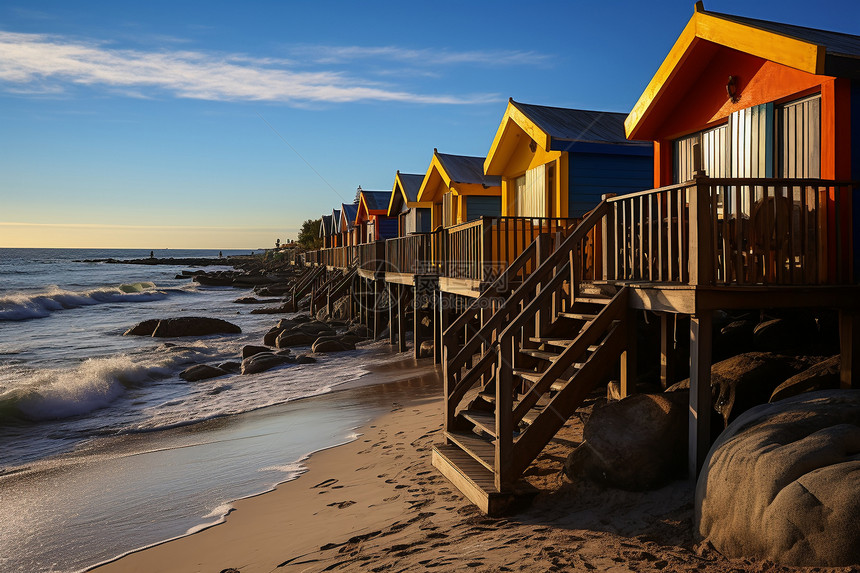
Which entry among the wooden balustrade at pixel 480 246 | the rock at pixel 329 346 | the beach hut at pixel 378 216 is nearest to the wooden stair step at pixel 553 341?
the wooden balustrade at pixel 480 246

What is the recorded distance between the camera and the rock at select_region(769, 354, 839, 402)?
6.65 meters

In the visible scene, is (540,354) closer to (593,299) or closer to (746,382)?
(593,299)

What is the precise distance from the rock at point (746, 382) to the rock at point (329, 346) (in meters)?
13.5

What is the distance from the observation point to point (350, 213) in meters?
44.9

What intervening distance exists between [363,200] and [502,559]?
31.7 m

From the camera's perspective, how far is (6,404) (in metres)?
12.5

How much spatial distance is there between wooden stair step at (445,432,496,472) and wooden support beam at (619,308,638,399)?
5.54 feet

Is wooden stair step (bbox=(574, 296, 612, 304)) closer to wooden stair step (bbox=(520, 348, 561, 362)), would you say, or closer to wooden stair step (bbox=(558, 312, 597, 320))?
wooden stair step (bbox=(558, 312, 597, 320))

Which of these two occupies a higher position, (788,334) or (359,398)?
(788,334)

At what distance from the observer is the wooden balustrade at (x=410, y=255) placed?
16594 millimetres

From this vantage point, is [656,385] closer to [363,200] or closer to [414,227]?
[414,227]

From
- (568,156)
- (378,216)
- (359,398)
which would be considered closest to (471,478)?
(359,398)

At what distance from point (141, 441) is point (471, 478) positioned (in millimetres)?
6599

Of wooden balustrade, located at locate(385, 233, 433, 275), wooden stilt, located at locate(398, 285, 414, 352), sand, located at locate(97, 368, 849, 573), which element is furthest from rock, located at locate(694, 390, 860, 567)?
wooden stilt, located at locate(398, 285, 414, 352)
